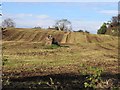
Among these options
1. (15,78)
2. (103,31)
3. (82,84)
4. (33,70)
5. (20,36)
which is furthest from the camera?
(103,31)

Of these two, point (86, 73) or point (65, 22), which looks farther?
point (65, 22)

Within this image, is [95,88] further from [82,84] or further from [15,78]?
[15,78]

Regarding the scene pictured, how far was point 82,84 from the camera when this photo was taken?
32.6 feet

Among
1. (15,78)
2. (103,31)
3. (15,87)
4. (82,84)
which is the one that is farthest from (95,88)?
(103,31)

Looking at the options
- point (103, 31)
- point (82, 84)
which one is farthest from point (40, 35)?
point (82, 84)

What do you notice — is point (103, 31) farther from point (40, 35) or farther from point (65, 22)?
point (40, 35)

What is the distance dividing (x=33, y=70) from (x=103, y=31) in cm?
5952

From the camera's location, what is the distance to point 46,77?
Result: 1117 centimetres

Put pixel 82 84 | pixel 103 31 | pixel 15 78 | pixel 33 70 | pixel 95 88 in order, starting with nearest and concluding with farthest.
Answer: pixel 95 88 → pixel 82 84 → pixel 15 78 → pixel 33 70 → pixel 103 31

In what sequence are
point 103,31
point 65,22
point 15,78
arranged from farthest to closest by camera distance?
point 65,22, point 103,31, point 15,78

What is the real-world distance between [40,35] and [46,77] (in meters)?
39.4

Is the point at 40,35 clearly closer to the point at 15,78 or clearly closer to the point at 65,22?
the point at 65,22

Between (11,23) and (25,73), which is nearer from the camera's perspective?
(25,73)

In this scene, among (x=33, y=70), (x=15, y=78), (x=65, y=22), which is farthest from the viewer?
(x=65, y=22)
